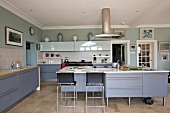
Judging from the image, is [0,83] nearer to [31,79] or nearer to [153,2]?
[31,79]

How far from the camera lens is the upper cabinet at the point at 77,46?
677cm

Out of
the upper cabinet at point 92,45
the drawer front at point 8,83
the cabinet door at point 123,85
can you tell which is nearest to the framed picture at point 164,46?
the upper cabinet at point 92,45

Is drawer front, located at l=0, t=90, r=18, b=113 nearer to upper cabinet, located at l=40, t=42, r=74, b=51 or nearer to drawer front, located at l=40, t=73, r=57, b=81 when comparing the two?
drawer front, located at l=40, t=73, r=57, b=81

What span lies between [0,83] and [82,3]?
2.87m

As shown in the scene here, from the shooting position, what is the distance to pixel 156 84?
11.2 ft

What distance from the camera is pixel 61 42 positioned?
Answer: 271 inches

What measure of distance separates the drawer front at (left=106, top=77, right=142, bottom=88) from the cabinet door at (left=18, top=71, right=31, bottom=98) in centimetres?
222

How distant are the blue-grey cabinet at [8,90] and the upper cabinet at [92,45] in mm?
3953

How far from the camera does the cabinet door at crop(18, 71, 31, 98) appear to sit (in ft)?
11.6

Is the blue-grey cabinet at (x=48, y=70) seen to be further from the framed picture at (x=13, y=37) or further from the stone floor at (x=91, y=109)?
the stone floor at (x=91, y=109)

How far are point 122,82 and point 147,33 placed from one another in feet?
14.7

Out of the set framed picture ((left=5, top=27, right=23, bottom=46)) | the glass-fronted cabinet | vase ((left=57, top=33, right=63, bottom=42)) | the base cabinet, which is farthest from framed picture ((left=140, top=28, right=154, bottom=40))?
framed picture ((left=5, top=27, right=23, bottom=46))

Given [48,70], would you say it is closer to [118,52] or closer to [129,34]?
[118,52]

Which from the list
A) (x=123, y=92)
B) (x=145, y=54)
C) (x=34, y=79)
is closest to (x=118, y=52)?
(x=145, y=54)
